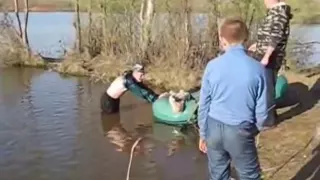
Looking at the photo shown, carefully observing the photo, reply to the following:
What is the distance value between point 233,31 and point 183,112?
15.9 ft

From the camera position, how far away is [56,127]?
915 centimetres

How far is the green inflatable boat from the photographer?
29.9 ft

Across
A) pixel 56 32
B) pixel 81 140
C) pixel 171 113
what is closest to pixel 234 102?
pixel 81 140

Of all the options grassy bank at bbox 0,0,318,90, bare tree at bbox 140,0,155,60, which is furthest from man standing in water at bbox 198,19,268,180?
bare tree at bbox 140,0,155,60

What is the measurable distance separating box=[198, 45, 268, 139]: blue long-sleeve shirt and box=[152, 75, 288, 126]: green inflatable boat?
444 centimetres

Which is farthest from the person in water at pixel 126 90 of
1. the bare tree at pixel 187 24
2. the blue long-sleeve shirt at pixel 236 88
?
the blue long-sleeve shirt at pixel 236 88

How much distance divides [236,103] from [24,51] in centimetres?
1163

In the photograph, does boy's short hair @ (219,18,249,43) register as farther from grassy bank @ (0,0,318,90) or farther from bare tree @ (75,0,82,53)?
bare tree @ (75,0,82,53)

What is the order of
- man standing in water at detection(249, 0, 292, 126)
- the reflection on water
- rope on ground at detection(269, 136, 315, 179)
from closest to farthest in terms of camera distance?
rope on ground at detection(269, 136, 315, 179) → the reflection on water → man standing in water at detection(249, 0, 292, 126)

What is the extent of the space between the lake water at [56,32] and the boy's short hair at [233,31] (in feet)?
28.2

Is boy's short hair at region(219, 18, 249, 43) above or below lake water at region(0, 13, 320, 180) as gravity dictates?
above

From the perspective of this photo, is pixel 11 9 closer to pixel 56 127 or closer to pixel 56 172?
pixel 56 127

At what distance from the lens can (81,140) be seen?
27.9 feet

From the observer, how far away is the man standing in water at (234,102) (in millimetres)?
4449
